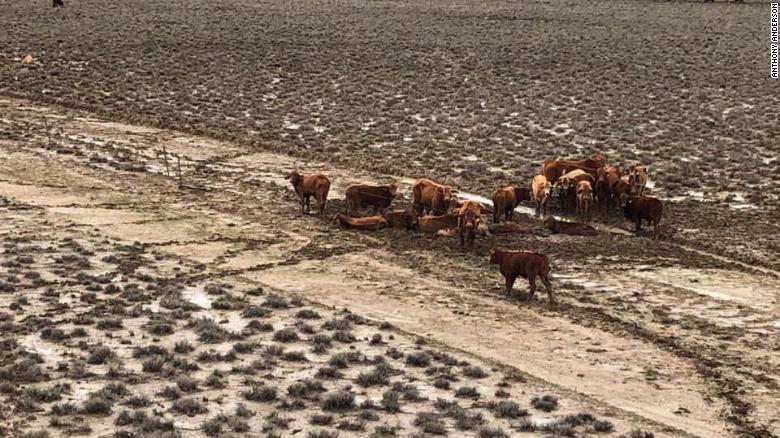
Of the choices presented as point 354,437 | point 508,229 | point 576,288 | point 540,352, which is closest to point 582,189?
point 508,229

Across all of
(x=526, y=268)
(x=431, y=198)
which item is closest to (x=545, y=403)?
(x=526, y=268)

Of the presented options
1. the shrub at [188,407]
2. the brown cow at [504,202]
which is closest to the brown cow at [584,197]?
the brown cow at [504,202]

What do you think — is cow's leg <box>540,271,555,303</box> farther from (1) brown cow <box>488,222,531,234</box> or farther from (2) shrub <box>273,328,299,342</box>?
(2) shrub <box>273,328,299,342</box>

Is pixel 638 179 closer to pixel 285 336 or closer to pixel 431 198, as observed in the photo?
pixel 431 198

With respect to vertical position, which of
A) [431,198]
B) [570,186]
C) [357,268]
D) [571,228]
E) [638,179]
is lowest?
[357,268]

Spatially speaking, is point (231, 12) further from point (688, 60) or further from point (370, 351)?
point (370, 351)
